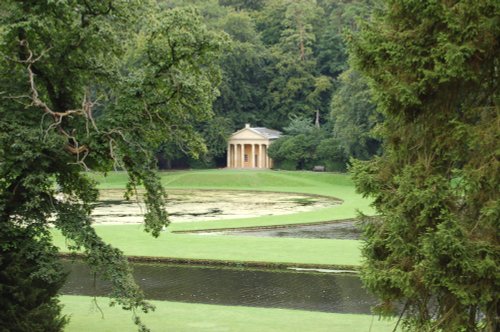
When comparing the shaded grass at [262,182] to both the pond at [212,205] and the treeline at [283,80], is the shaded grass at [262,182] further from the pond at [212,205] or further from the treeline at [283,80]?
the treeline at [283,80]

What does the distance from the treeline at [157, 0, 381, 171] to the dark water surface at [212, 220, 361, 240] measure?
41.0 metres

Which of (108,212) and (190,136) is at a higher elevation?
(190,136)

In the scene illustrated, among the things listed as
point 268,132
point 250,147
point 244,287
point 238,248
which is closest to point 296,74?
point 268,132

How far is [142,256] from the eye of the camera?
2445cm

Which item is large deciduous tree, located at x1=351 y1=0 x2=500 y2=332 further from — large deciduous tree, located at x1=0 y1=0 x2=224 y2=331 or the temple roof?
the temple roof

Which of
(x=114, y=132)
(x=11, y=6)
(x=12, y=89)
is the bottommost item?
(x=114, y=132)

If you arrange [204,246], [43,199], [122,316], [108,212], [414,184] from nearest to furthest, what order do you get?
1. [414,184]
2. [43,199]
3. [122,316]
4. [204,246]
5. [108,212]

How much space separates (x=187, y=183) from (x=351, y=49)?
54.8m

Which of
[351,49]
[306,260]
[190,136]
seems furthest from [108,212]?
[351,49]

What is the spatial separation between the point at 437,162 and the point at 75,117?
649cm

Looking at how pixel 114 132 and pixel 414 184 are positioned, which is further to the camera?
pixel 114 132

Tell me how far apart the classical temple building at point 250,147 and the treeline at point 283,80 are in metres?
1.42

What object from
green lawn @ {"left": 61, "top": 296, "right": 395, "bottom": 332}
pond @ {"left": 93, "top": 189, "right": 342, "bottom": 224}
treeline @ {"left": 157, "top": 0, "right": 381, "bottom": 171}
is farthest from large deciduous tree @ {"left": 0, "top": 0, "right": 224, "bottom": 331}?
treeline @ {"left": 157, "top": 0, "right": 381, "bottom": 171}

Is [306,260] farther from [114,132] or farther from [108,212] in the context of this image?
[108,212]
